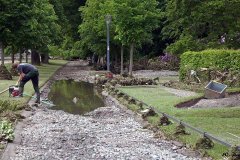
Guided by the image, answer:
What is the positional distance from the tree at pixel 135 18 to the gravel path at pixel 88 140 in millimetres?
17182

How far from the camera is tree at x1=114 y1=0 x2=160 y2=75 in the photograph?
34.4 meters

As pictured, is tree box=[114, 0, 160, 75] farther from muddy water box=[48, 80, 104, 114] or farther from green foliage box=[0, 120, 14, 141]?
green foliage box=[0, 120, 14, 141]

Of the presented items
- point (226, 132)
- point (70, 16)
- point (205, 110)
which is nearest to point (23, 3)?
point (205, 110)

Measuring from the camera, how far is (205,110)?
17328mm

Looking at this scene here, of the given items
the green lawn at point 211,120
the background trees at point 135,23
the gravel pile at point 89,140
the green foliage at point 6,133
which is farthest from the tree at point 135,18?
the green foliage at point 6,133

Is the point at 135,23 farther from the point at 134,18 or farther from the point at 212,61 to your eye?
the point at 212,61

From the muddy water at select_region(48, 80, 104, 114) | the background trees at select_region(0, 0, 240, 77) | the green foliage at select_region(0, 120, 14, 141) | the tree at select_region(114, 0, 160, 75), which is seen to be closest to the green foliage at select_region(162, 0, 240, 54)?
the background trees at select_region(0, 0, 240, 77)

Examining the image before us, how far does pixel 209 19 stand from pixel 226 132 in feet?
92.6

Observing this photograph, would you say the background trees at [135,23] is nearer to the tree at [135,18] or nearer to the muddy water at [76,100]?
the tree at [135,18]

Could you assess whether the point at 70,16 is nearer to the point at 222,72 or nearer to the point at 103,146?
the point at 222,72

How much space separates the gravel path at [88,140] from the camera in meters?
11.0

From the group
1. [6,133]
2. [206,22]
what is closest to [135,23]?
[206,22]

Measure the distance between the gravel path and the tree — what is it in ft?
56.4

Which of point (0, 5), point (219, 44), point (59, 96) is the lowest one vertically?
point (59, 96)
